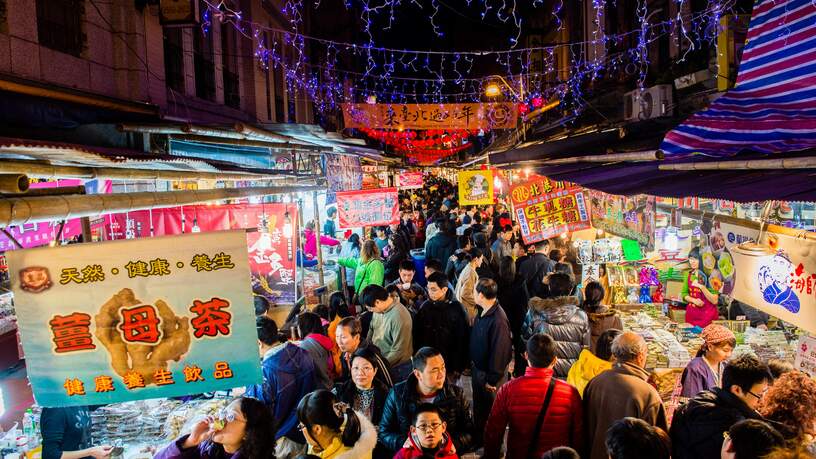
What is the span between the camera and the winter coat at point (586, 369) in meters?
4.81

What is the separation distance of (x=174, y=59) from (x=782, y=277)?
42.8 ft

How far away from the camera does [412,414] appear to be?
14.3 ft

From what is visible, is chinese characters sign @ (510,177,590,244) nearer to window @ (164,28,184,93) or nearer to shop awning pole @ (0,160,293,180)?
shop awning pole @ (0,160,293,180)

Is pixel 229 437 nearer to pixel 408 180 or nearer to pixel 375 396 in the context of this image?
pixel 375 396

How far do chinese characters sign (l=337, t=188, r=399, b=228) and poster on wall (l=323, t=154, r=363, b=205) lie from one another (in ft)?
2.91

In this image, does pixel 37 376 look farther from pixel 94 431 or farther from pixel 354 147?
pixel 354 147

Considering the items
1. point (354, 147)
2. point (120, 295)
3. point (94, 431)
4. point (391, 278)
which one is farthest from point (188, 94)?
point (120, 295)

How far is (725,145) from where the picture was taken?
404cm

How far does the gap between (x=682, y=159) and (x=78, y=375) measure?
5389 millimetres

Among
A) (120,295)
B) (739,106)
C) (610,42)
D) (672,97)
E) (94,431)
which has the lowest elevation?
(94,431)

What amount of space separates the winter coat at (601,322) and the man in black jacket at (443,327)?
5.10 ft

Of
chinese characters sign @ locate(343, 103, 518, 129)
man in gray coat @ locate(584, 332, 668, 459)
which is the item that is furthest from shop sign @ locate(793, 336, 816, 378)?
chinese characters sign @ locate(343, 103, 518, 129)

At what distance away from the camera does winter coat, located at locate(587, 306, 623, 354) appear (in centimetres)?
638

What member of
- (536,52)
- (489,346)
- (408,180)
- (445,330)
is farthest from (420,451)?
(536,52)
